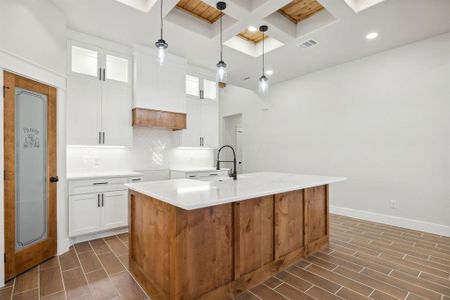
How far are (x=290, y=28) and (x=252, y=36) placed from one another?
73 centimetres

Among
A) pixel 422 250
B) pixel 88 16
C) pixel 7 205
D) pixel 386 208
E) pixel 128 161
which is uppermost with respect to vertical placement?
pixel 88 16

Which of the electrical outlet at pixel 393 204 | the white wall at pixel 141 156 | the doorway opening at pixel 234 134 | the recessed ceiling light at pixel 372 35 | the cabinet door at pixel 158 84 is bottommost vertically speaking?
→ the electrical outlet at pixel 393 204

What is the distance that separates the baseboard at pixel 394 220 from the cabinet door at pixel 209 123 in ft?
9.42

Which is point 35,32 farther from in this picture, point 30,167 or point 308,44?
point 308,44

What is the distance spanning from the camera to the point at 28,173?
2494 mm

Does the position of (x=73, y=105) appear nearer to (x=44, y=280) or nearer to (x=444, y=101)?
(x=44, y=280)

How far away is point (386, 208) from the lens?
13.0ft

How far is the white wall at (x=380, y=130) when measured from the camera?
346cm

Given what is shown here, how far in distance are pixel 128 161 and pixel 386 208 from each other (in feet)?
15.1

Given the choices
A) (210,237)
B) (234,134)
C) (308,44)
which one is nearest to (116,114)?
(210,237)

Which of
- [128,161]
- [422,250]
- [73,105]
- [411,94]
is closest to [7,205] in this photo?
[73,105]

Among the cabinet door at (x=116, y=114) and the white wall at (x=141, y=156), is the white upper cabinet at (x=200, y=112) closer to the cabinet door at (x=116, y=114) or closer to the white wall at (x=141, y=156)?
the white wall at (x=141, y=156)

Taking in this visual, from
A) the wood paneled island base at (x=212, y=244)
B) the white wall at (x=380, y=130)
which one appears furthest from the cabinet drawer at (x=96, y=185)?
the white wall at (x=380, y=130)

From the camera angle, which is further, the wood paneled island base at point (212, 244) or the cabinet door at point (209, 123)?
the cabinet door at point (209, 123)
